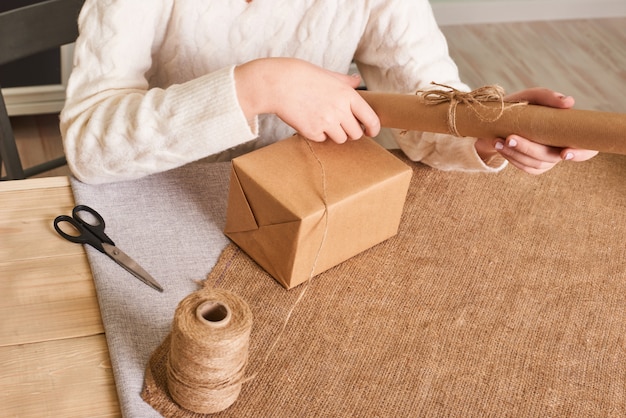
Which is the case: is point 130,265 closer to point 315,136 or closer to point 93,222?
point 93,222

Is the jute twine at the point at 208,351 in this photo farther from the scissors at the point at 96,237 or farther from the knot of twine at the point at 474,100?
the knot of twine at the point at 474,100

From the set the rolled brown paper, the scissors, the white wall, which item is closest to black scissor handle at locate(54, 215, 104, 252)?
the scissors

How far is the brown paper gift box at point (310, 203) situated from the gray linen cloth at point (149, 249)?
0.06 m

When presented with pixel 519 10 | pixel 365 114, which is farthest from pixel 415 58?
pixel 519 10

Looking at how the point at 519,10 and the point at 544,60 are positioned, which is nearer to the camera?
the point at 544,60

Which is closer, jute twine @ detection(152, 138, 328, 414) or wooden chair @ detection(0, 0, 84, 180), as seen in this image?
jute twine @ detection(152, 138, 328, 414)

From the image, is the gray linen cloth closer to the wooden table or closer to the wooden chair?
the wooden table

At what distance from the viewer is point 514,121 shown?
0.85 meters

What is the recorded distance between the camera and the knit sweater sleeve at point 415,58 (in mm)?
1065

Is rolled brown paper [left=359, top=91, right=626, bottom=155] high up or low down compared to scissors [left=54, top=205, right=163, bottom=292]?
up

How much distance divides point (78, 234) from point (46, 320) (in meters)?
0.15

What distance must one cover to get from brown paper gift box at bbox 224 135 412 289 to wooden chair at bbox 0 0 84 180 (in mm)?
542

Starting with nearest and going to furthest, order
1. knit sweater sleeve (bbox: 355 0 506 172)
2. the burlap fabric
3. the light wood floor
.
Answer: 1. the burlap fabric
2. knit sweater sleeve (bbox: 355 0 506 172)
3. the light wood floor

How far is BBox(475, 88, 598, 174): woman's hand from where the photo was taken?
2.82ft
